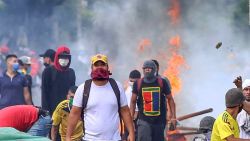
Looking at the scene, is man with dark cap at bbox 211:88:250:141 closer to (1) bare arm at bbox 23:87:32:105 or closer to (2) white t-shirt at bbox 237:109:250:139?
(2) white t-shirt at bbox 237:109:250:139

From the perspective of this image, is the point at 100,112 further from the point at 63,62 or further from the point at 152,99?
the point at 63,62

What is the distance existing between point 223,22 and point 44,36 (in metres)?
11.7

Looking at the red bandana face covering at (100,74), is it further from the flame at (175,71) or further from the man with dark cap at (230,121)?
the flame at (175,71)

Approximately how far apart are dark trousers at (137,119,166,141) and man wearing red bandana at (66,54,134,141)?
10.7 ft

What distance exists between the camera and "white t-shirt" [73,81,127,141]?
8906mm

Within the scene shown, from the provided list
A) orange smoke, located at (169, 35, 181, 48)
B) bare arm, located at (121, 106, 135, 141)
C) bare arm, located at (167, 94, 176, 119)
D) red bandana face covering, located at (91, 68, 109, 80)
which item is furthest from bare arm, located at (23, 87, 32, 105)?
orange smoke, located at (169, 35, 181, 48)

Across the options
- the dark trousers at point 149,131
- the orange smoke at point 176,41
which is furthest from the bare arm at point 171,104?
the orange smoke at point 176,41

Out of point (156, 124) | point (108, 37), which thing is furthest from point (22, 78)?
point (108, 37)

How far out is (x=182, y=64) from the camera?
85.4 feet

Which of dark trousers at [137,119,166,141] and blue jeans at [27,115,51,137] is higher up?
blue jeans at [27,115,51,137]

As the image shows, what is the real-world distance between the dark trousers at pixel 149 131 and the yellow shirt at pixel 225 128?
4126 millimetres

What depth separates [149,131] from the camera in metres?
12.3

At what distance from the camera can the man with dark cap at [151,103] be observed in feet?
40.3

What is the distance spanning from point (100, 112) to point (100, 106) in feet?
0.22
